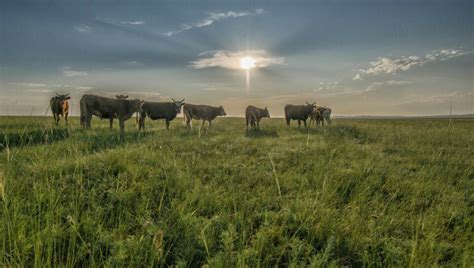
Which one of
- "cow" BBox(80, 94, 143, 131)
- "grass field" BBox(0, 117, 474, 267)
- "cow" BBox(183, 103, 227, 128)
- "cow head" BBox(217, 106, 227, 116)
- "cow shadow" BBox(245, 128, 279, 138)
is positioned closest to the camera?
"grass field" BBox(0, 117, 474, 267)

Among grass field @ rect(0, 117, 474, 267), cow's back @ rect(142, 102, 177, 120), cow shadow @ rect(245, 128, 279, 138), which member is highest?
cow's back @ rect(142, 102, 177, 120)

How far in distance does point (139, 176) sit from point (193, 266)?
2.78 meters

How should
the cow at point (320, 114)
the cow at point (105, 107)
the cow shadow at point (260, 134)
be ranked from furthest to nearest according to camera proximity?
the cow at point (320, 114)
the cow at point (105, 107)
the cow shadow at point (260, 134)

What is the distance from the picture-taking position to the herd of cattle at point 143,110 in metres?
16.4

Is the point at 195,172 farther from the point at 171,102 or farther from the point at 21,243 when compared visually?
the point at 171,102

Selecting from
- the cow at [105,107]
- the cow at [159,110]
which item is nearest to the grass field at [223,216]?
the cow at [105,107]

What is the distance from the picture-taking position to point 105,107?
1659 cm

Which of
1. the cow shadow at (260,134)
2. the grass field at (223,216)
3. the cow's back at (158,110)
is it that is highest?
the cow's back at (158,110)

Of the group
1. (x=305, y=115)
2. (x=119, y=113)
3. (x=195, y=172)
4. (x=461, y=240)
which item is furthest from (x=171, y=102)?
(x=461, y=240)

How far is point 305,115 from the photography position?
24.9m

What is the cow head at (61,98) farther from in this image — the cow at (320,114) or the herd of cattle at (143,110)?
the cow at (320,114)

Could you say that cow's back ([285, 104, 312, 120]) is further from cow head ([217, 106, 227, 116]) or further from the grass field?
the grass field

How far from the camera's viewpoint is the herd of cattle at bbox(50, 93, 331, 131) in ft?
53.7

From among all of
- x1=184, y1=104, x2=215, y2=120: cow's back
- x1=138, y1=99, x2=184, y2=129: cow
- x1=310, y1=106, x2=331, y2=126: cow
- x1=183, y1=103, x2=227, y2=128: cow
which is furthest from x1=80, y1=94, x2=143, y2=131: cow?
x1=310, y1=106, x2=331, y2=126: cow
